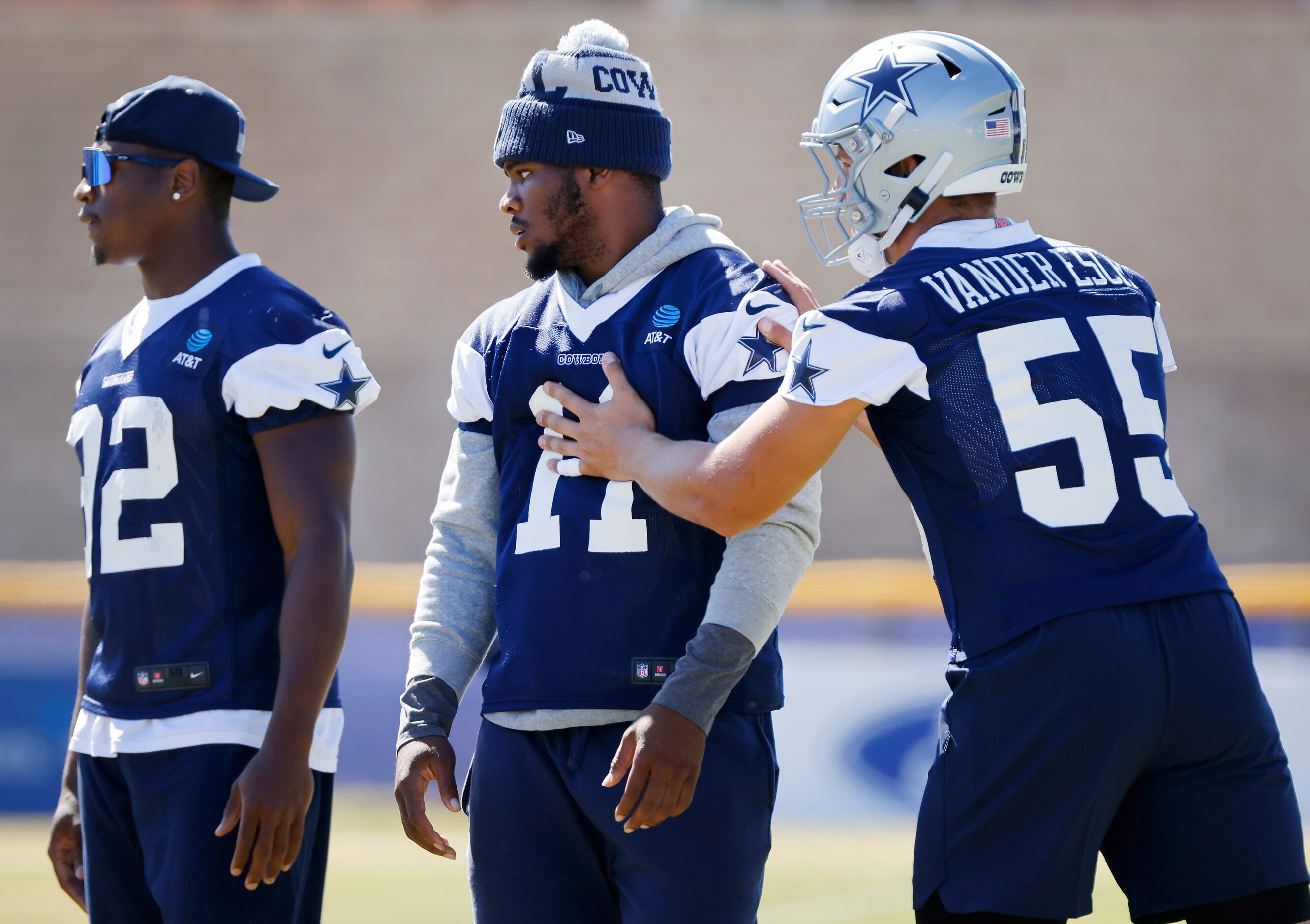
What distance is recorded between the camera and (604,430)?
2.59 meters

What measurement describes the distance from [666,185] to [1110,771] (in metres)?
14.7

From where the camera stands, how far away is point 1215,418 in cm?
1619

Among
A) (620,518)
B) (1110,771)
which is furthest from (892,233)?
(1110,771)

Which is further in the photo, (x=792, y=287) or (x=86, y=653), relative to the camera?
(x=86, y=653)

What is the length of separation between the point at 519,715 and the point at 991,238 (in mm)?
1177

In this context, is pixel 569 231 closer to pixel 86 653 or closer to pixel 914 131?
pixel 914 131

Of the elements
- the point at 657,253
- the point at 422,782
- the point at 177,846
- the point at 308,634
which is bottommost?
the point at 177,846

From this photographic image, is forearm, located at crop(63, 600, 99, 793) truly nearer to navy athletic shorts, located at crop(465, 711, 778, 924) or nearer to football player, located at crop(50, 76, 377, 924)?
football player, located at crop(50, 76, 377, 924)

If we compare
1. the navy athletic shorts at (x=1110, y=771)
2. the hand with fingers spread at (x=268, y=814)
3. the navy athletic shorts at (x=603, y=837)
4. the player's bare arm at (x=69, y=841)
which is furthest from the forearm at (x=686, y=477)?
the player's bare arm at (x=69, y=841)

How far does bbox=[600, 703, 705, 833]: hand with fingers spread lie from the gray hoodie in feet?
0.09

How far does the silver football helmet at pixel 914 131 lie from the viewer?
2555 millimetres

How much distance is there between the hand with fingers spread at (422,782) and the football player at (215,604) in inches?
8.0

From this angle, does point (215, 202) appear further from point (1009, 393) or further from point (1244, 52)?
point (1244, 52)

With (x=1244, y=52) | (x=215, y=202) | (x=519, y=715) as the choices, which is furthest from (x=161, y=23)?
(x=519, y=715)
